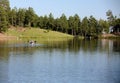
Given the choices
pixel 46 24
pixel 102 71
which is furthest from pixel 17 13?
pixel 102 71

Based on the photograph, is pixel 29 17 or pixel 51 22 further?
pixel 51 22

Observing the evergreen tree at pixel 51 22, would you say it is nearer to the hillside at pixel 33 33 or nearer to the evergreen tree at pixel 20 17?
the hillside at pixel 33 33

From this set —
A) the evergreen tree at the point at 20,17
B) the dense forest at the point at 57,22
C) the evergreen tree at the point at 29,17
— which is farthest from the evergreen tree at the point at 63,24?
the evergreen tree at the point at 20,17

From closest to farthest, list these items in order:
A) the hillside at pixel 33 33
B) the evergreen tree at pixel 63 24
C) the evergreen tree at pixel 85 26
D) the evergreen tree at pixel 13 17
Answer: the hillside at pixel 33 33 < the evergreen tree at pixel 13 17 < the evergreen tree at pixel 63 24 < the evergreen tree at pixel 85 26

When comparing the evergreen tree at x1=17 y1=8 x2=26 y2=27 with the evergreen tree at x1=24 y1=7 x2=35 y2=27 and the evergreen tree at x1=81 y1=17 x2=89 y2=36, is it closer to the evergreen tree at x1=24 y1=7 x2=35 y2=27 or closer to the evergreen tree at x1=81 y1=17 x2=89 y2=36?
the evergreen tree at x1=24 y1=7 x2=35 y2=27

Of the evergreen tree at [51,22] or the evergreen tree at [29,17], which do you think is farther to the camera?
the evergreen tree at [51,22]

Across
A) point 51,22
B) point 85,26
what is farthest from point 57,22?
point 85,26

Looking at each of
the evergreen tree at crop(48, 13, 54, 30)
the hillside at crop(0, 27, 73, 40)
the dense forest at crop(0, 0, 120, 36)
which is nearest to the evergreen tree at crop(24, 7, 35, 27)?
the dense forest at crop(0, 0, 120, 36)

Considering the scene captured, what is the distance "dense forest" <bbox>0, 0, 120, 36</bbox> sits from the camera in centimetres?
16000

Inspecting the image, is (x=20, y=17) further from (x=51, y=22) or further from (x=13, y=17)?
(x=51, y=22)

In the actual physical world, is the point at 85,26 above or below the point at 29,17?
below

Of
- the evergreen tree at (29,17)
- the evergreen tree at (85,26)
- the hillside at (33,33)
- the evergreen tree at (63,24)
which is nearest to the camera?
the hillside at (33,33)

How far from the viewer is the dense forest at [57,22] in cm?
16000

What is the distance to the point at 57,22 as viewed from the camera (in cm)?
17162
